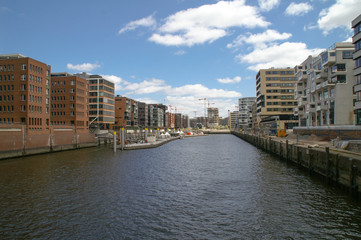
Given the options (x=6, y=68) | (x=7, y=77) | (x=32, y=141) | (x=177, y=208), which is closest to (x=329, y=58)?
(x=177, y=208)

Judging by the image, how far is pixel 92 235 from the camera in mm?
14750

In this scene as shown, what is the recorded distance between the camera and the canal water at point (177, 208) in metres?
15.0

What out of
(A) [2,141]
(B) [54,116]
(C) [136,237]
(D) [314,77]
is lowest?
(C) [136,237]

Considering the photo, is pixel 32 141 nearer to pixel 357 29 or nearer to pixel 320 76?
pixel 357 29

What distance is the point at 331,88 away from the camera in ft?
259

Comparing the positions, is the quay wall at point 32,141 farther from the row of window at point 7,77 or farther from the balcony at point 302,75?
the balcony at point 302,75

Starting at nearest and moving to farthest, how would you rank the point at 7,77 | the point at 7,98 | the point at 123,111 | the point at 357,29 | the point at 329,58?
the point at 357,29 → the point at 7,98 → the point at 7,77 → the point at 329,58 → the point at 123,111

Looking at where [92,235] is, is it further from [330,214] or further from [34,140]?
[34,140]

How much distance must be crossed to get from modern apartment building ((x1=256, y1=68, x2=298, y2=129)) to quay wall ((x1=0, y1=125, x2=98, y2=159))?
110 meters

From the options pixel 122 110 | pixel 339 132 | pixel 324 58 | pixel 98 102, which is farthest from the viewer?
pixel 122 110

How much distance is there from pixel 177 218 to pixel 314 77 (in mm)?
91148

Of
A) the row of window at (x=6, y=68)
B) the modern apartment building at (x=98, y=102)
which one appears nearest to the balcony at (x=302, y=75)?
the modern apartment building at (x=98, y=102)

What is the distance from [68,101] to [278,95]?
117 metres

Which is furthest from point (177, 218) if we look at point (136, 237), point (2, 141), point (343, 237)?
point (2, 141)
